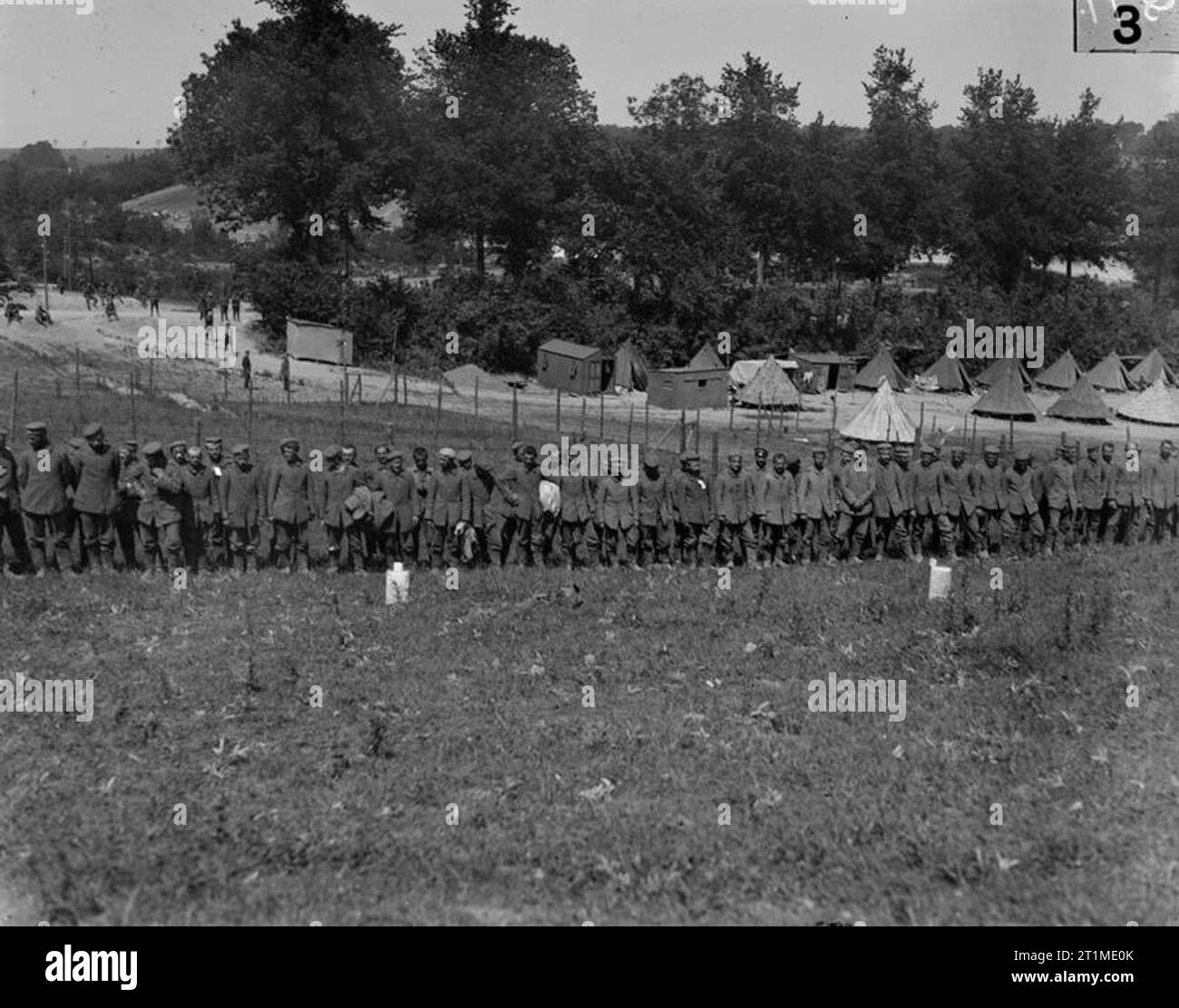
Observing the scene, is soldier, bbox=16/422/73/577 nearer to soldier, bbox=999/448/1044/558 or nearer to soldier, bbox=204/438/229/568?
soldier, bbox=204/438/229/568

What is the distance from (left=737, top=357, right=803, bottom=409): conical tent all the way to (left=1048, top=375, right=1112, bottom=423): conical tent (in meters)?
9.90

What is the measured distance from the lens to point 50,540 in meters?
15.2

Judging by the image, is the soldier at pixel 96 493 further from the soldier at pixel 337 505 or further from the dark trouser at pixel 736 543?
the dark trouser at pixel 736 543

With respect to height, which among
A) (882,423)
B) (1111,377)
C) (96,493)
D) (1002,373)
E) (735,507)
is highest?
(1111,377)

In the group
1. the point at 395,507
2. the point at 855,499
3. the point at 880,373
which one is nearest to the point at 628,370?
the point at 880,373

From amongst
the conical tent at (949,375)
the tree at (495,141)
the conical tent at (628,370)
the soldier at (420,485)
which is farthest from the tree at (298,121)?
the soldier at (420,485)

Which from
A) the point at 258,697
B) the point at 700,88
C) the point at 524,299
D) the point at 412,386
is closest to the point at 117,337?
the point at 412,386

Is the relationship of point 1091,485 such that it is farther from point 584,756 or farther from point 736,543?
point 584,756

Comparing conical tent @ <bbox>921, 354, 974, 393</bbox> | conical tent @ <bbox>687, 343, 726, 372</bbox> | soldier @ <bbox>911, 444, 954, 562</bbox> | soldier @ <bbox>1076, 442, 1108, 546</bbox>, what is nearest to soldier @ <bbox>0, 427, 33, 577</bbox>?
soldier @ <bbox>911, 444, 954, 562</bbox>

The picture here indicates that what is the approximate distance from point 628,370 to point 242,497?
126 feet

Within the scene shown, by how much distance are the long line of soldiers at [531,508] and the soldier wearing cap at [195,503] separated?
25 mm

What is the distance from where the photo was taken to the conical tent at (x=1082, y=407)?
46.4m
